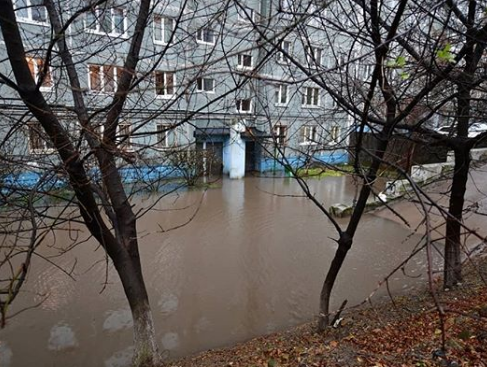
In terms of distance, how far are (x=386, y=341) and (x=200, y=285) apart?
13.1 ft

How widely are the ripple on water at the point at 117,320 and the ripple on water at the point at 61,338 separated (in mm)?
483

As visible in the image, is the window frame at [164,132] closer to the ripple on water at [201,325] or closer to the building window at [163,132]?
Answer: the building window at [163,132]

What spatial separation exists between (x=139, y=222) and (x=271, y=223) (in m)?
4.04

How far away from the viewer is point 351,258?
798cm

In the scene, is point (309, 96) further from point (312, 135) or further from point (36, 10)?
point (36, 10)

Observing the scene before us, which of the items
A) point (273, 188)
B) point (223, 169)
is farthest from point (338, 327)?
point (223, 169)

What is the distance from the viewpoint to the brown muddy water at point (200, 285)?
5.13 metres

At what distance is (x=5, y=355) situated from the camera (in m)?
4.83

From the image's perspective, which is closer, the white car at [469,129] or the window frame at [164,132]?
the window frame at [164,132]

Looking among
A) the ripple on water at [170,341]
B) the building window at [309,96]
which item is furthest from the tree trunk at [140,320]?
the building window at [309,96]

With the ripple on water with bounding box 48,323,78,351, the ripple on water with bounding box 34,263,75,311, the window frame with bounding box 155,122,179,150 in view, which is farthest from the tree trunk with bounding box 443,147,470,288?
the ripple on water with bounding box 34,263,75,311

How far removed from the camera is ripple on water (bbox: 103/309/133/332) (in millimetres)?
5453

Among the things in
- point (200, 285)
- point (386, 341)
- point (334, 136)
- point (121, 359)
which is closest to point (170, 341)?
point (121, 359)

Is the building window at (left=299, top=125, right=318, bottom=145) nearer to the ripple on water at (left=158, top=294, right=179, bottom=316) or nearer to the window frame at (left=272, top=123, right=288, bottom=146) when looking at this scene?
the window frame at (left=272, top=123, right=288, bottom=146)
